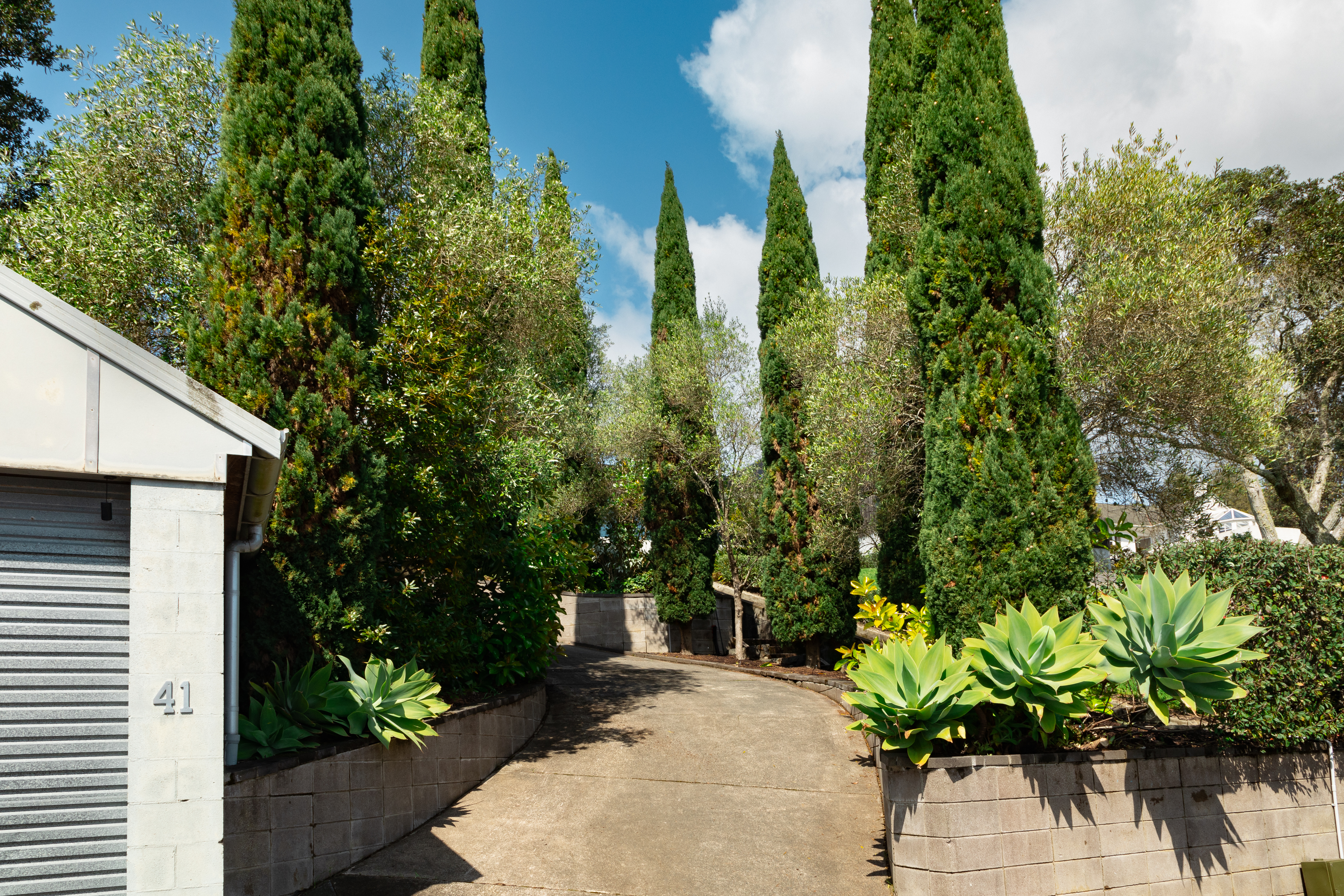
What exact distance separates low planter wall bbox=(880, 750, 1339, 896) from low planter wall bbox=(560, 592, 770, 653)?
10979 mm

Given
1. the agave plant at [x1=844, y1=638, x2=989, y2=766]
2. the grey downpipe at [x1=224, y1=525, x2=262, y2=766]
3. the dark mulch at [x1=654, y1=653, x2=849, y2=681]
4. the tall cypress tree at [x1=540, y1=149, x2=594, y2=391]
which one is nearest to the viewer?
the grey downpipe at [x1=224, y1=525, x2=262, y2=766]

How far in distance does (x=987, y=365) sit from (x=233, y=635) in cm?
648

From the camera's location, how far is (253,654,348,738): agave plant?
594cm

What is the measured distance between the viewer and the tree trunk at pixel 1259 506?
15.4 meters

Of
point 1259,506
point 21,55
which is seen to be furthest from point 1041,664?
point 21,55

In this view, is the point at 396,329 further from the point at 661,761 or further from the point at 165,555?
the point at 661,761

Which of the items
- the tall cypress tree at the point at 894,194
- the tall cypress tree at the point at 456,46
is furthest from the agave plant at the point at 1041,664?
the tall cypress tree at the point at 456,46

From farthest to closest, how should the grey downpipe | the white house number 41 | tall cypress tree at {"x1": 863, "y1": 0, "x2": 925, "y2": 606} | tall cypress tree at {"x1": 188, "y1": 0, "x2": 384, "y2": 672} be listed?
tall cypress tree at {"x1": 863, "y1": 0, "x2": 925, "y2": 606} < tall cypress tree at {"x1": 188, "y1": 0, "x2": 384, "y2": 672} < the grey downpipe < the white house number 41

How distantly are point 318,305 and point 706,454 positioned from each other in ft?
33.2

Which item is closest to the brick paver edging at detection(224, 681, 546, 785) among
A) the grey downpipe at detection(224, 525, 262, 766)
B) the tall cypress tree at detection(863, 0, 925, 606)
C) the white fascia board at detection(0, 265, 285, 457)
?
the grey downpipe at detection(224, 525, 262, 766)

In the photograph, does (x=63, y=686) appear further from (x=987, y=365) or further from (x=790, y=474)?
(x=790, y=474)

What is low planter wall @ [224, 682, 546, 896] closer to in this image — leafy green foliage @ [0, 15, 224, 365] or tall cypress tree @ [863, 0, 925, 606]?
leafy green foliage @ [0, 15, 224, 365]

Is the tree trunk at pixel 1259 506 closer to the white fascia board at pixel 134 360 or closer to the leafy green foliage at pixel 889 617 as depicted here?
the leafy green foliage at pixel 889 617

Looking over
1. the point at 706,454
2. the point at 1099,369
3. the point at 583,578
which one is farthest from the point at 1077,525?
the point at 706,454
